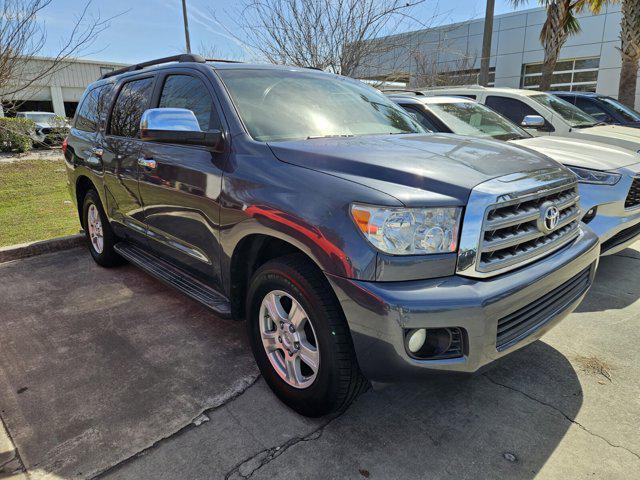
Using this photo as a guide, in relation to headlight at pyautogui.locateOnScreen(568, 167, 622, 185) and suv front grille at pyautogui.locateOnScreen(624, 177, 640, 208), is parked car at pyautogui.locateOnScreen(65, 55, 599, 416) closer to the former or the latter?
headlight at pyautogui.locateOnScreen(568, 167, 622, 185)

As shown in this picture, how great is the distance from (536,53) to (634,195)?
19.1 meters

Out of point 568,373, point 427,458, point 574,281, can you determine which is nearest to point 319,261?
point 427,458

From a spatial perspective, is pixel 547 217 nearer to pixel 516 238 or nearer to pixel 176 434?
pixel 516 238

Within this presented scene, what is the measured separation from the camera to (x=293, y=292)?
2238 millimetres

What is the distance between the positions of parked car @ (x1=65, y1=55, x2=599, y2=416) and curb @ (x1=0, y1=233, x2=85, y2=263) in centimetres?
259

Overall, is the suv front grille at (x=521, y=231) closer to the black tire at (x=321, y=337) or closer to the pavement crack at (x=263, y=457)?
the black tire at (x=321, y=337)

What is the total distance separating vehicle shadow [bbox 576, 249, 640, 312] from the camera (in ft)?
12.3

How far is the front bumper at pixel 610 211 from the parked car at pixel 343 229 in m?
1.38

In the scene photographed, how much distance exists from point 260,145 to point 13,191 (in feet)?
28.0

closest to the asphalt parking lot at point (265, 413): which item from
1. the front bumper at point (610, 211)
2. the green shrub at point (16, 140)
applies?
the front bumper at point (610, 211)

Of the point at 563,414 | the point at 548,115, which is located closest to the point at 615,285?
the point at 563,414

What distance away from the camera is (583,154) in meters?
4.59

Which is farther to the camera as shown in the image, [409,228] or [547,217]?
[547,217]

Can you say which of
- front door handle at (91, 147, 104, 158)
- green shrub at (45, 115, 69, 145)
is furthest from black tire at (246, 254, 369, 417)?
green shrub at (45, 115, 69, 145)
